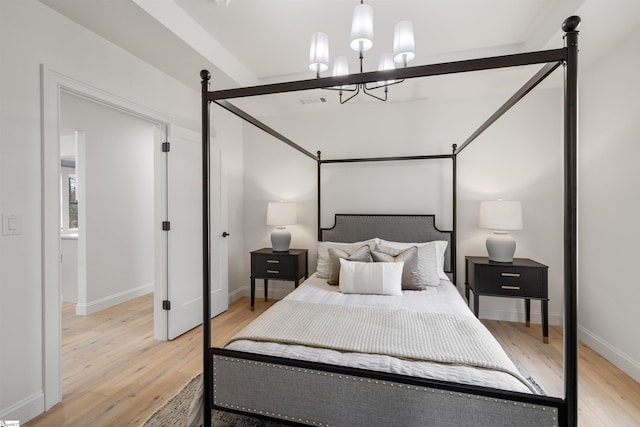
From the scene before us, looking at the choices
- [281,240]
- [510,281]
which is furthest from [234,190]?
[510,281]

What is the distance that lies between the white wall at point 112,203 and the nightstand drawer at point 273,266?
126cm

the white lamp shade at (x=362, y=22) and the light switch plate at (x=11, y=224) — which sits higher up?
the white lamp shade at (x=362, y=22)

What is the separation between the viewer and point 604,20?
1.98 metres

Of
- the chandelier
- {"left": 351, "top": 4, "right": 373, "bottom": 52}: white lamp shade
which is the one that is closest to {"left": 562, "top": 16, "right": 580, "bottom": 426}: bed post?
the chandelier

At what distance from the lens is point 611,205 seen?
240 centimetres

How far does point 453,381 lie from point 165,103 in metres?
3.02

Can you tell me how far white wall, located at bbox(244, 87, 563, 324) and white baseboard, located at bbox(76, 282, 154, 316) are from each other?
167cm

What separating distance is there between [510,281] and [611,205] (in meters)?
0.97

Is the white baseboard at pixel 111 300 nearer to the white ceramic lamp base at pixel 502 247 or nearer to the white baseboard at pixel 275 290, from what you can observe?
the white baseboard at pixel 275 290

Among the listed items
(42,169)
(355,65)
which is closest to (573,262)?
(355,65)

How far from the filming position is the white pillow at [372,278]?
238 centimetres

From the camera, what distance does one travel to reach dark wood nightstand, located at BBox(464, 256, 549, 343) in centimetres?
271

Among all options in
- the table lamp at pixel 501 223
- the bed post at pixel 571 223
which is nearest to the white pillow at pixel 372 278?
the table lamp at pixel 501 223

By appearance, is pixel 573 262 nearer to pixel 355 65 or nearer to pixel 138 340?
pixel 355 65
